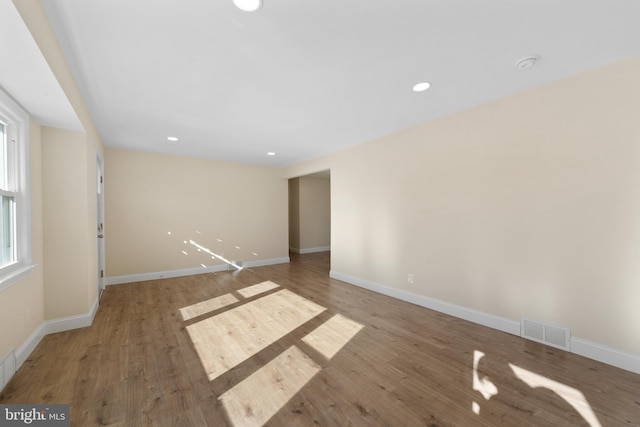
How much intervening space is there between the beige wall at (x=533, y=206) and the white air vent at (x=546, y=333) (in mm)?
68

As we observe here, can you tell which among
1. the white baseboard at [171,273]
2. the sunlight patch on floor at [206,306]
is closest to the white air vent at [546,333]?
the sunlight patch on floor at [206,306]

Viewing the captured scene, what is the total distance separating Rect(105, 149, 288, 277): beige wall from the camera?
15.2ft

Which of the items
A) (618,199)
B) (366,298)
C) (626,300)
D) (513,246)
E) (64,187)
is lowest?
(366,298)

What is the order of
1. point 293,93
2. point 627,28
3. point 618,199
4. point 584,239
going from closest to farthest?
point 627,28 → point 618,199 → point 584,239 → point 293,93

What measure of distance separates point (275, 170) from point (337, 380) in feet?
17.6

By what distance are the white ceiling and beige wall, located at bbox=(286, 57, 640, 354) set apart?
293 millimetres

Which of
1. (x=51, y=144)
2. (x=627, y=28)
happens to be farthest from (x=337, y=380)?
(x=51, y=144)

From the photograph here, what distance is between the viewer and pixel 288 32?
A: 5.57ft

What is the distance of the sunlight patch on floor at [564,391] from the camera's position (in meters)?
1.58

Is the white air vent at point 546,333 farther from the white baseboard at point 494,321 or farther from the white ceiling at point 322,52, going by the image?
the white ceiling at point 322,52

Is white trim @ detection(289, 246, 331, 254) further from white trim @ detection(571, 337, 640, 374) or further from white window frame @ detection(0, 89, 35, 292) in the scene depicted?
white trim @ detection(571, 337, 640, 374)

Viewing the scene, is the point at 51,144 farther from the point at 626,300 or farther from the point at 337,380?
the point at 626,300

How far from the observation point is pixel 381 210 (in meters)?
4.03

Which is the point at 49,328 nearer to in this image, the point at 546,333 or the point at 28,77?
the point at 28,77
